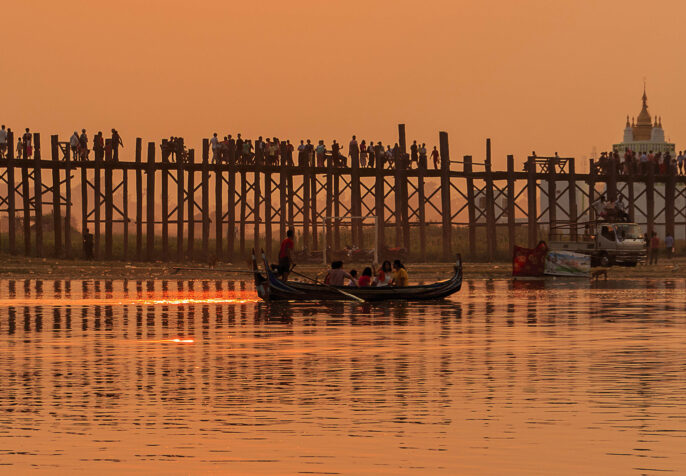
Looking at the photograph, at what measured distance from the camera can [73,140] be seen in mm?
59062

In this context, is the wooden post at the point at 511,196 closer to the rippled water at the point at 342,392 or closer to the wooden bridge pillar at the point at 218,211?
the wooden bridge pillar at the point at 218,211

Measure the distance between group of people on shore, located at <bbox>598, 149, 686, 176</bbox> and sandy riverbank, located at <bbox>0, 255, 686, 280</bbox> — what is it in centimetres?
868

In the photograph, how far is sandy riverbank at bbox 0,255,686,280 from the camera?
174 ft

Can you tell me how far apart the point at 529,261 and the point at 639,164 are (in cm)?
2105

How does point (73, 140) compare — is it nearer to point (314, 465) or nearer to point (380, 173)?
point (380, 173)

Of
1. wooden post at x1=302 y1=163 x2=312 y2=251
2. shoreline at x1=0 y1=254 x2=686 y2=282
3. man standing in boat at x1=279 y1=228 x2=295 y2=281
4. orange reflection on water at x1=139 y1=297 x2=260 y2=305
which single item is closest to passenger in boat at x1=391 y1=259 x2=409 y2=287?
man standing in boat at x1=279 y1=228 x2=295 y2=281

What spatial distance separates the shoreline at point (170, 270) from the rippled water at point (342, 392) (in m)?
20.0

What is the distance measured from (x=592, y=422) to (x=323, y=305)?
21.2 metres

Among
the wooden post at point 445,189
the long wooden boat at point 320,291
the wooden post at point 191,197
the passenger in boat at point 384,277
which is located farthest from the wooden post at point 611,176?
the passenger in boat at point 384,277

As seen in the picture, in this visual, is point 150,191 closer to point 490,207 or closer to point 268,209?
point 268,209

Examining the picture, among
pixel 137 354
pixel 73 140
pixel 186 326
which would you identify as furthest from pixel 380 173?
pixel 137 354

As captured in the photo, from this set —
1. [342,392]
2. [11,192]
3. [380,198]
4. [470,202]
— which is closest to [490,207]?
[470,202]

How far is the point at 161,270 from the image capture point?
57.5 metres

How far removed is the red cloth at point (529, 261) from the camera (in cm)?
5369
